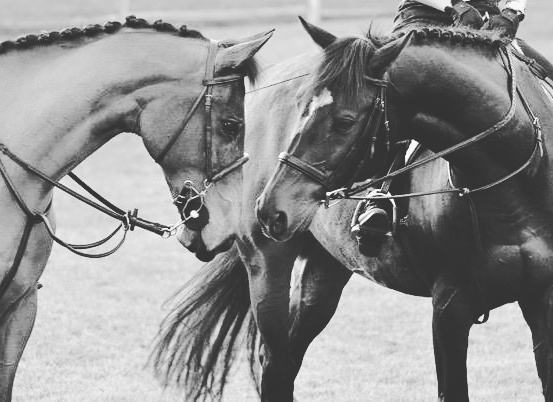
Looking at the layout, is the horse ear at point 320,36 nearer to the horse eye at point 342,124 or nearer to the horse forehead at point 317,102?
the horse forehead at point 317,102

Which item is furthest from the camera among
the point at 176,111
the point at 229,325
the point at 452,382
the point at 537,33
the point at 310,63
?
the point at 537,33

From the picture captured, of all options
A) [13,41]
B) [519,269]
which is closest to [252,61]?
[13,41]

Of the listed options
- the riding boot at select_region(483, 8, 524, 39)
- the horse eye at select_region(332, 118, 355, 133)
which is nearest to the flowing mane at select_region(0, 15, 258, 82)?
the horse eye at select_region(332, 118, 355, 133)

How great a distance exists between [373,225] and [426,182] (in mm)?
359

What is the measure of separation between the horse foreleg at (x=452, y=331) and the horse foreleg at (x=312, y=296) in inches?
60.6

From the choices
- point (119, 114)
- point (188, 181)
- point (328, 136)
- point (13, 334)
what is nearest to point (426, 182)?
point (328, 136)

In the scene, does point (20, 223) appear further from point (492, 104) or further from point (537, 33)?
point (537, 33)

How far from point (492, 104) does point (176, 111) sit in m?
1.40

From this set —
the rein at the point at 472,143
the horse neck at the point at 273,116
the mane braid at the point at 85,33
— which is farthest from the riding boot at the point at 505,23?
the mane braid at the point at 85,33

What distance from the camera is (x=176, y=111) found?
199 inches

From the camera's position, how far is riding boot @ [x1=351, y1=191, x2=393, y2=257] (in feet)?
20.4

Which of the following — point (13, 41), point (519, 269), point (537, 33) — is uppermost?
point (13, 41)

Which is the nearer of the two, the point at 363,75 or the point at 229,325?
the point at 363,75

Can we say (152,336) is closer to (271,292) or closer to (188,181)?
(271,292)
